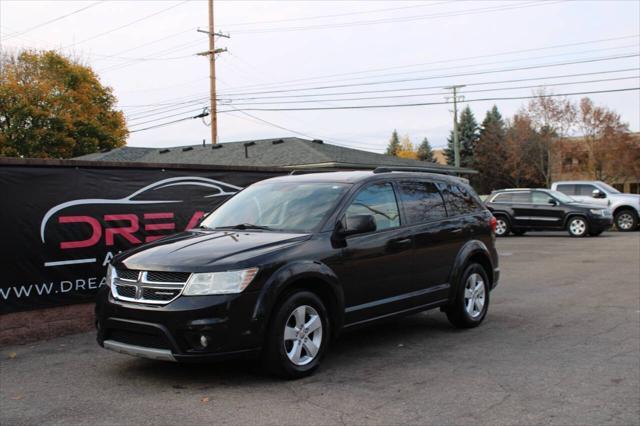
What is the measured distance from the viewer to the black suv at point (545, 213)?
22.0 meters

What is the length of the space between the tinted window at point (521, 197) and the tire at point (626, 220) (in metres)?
4.73

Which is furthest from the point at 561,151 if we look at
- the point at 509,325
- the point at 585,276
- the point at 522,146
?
the point at 509,325

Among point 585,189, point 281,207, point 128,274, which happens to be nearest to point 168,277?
point 128,274

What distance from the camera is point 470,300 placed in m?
7.55

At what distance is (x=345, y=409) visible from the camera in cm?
468

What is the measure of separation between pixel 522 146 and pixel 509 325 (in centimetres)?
5319

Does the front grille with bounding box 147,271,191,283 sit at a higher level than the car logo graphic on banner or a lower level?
lower

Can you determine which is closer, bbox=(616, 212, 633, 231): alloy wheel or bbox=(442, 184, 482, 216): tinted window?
bbox=(442, 184, 482, 216): tinted window

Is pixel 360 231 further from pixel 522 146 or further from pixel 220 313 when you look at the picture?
pixel 522 146

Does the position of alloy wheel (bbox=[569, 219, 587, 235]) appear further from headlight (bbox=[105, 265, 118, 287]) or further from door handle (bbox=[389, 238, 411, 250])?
headlight (bbox=[105, 265, 118, 287])

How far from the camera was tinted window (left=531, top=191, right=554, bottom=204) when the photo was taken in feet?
75.5

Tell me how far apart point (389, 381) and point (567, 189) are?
23.1m

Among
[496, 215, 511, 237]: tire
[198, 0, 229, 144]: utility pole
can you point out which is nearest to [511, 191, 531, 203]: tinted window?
[496, 215, 511, 237]: tire

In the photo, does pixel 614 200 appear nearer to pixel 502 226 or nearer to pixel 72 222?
pixel 502 226
